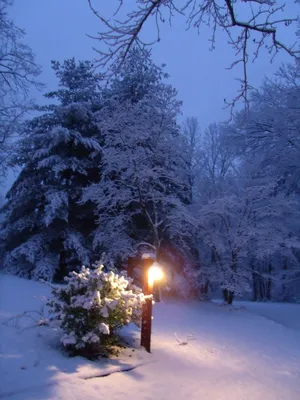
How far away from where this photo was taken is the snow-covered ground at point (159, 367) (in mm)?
3814

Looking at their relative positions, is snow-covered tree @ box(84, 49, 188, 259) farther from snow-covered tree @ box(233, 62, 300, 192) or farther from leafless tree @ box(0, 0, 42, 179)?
leafless tree @ box(0, 0, 42, 179)

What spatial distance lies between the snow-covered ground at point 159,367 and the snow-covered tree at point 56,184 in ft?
10.7

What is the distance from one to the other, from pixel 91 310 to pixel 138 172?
8.36 metres

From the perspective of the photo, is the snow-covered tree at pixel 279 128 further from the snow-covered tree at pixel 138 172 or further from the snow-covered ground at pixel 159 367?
the snow-covered ground at pixel 159 367

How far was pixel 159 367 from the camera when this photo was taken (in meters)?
5.20

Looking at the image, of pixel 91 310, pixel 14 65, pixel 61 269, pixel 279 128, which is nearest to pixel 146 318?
pixel 91 310

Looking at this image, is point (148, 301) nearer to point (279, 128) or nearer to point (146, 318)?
point (146, 318)

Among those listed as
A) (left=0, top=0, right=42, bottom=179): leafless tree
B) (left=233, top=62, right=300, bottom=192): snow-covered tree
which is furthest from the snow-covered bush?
(left=233, top=62, right=300, bottom=192): snow-covered tree

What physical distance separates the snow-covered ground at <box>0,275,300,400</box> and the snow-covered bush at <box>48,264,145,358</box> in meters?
0.26

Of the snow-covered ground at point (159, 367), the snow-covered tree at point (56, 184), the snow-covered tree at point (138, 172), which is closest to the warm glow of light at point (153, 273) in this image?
the snow-covered ground at point (159, 367)

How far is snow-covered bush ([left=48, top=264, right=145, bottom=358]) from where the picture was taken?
4.77 meters

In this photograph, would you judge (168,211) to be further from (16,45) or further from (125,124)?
(16,45)

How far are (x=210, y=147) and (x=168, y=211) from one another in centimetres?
1212

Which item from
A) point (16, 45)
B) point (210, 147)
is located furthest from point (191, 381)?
point (210, 147)
